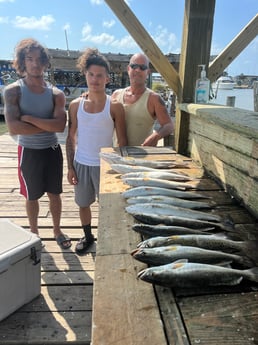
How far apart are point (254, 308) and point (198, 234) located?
510 mm

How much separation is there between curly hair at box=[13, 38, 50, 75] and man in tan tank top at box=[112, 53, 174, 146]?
844mm

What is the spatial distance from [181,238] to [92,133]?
1751mm

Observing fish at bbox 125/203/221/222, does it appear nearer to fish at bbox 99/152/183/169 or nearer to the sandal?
fish at bbox 99/152/183/169

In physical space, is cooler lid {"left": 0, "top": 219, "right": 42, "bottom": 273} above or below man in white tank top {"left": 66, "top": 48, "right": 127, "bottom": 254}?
below

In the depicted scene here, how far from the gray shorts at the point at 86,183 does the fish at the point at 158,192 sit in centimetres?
100

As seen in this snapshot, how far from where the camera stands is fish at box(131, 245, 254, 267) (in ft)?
4.17

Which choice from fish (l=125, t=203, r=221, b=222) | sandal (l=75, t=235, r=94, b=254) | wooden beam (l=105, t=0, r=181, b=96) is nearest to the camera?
fish (l=125, t=203, r=221, b=222)

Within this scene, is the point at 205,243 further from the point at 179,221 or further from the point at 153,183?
the point at 153,183

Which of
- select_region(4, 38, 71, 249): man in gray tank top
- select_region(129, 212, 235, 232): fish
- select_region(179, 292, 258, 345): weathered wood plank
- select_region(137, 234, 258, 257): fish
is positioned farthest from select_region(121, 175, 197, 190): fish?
select_region(4, 38, 71, 249): man in gray tank top

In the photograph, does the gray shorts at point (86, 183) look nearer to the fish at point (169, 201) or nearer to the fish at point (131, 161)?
the fish at point (131, 161)

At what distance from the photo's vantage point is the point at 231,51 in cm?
306

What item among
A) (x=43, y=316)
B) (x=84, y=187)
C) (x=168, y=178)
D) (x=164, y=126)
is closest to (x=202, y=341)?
(x=168, y=178)

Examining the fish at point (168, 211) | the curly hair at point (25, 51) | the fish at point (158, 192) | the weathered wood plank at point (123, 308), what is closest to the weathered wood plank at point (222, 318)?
the weathered wood plank at point (123, 308)

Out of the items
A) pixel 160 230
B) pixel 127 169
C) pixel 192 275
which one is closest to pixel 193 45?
pixel 127 169
